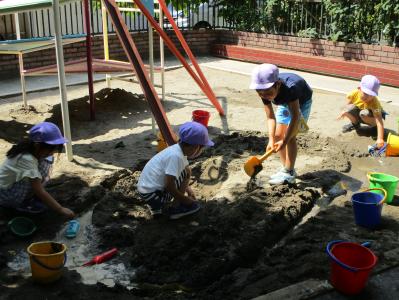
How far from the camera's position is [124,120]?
284 inches

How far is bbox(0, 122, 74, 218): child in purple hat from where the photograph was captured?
3.88 metres

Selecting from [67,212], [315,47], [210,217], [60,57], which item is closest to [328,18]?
[315,47]

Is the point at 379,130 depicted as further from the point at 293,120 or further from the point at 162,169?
the point at 162,169

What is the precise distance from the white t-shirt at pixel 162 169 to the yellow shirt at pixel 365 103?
10.1 feet

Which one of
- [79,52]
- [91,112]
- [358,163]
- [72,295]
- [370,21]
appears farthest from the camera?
[79,52]

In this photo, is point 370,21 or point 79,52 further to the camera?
point 79,52

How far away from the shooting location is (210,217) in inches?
164

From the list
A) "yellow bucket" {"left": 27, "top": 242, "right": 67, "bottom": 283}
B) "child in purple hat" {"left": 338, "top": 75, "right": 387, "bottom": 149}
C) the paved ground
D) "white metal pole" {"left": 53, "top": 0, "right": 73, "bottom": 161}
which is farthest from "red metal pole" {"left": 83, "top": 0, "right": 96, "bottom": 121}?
"yellow bucket" {"left": 27, "top": 242, "right": 67, "bottom": 283}

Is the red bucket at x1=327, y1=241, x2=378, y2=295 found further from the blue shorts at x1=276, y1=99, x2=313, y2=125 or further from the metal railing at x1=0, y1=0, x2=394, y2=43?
the metal railing at x1=0, y1=0, x2=394, y2=43

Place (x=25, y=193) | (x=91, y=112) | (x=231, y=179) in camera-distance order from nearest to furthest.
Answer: (x=25, y=193), (x=231, y=179), (x=91, y=112)

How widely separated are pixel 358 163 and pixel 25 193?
358 centimetres

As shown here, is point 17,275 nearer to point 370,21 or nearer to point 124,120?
point 124,120

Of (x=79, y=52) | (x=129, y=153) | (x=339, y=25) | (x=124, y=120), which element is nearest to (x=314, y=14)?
(x=339, y=25)

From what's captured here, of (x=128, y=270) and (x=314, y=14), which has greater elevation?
(x=314, y=14)
